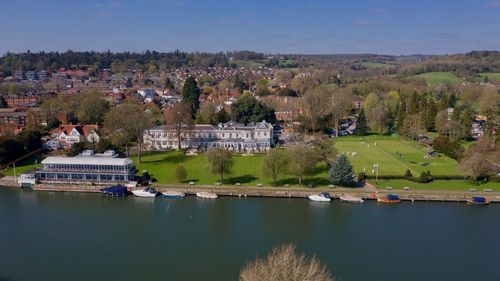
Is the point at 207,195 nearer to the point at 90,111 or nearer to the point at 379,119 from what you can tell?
the point at 90,111

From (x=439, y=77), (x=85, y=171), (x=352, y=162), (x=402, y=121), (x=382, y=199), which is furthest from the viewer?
(x=439, y=77)

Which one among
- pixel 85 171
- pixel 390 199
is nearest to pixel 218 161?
pixel 85 171

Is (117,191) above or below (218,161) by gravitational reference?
below

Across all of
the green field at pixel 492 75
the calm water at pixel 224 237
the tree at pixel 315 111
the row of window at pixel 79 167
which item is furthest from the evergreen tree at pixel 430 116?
the green field at pixel 492 75

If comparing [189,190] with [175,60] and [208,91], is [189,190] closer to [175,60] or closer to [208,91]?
[208,91]

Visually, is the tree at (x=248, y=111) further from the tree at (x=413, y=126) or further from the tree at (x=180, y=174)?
the tree at (x=180, y=174)

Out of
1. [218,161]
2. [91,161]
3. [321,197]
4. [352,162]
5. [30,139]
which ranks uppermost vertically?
[30,139]

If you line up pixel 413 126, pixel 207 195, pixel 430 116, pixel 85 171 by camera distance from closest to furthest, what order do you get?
1. pixel 207 195
2. pixel 85 171
3. pixel 413 126
4. pixel 430 116
